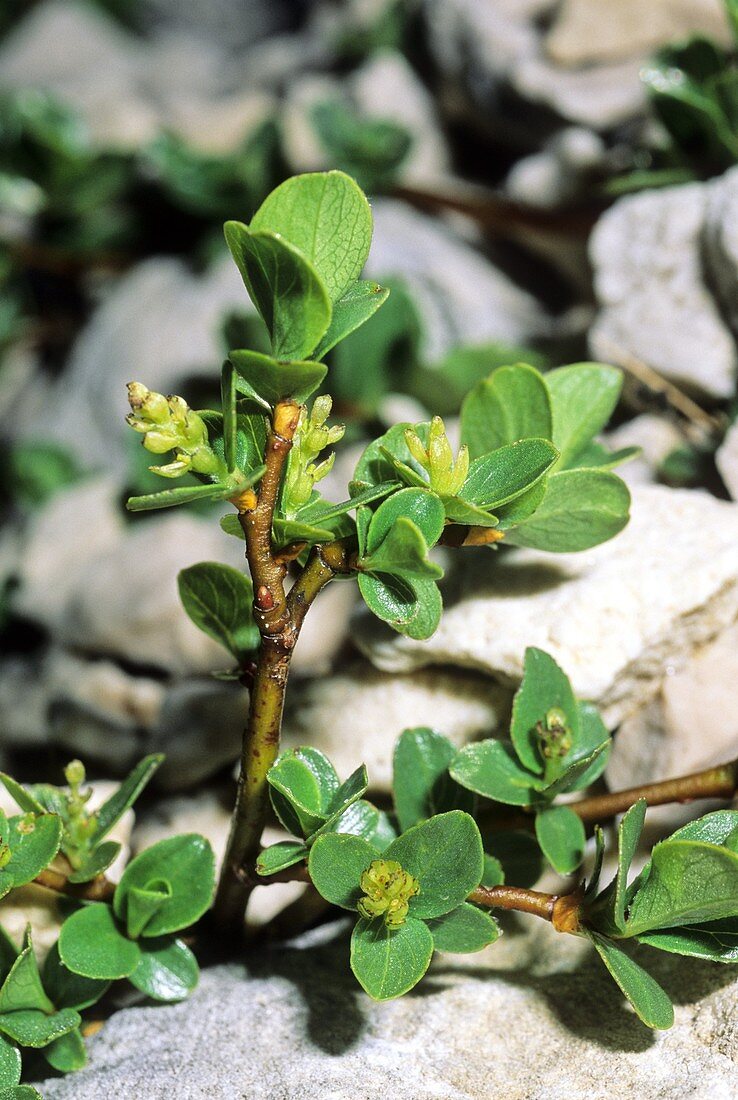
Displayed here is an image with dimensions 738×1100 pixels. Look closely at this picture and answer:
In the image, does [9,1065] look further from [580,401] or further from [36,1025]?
[580,401]

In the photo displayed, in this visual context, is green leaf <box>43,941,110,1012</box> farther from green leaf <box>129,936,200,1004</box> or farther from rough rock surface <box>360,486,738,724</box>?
rough rock surface <box>360,486,738,724</box>

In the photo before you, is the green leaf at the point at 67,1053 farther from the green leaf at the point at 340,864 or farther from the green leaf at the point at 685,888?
the green leaf at the point at 685,888

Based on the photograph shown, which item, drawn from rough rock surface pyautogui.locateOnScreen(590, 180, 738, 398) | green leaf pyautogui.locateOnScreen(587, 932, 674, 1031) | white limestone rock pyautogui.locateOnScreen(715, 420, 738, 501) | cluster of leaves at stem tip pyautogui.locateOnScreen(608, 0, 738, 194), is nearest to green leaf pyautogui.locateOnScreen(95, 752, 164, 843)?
green leaf pyautogui.locateOnScreen(587, 932, 674, 1031)

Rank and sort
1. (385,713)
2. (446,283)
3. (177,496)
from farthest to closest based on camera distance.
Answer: (446,283) < (385,713) < (177,496)

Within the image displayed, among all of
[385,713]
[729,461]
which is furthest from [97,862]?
[729,461]

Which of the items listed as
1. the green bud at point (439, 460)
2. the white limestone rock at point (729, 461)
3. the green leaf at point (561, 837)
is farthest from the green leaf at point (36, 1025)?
the white limestone rock at point (729, 461)

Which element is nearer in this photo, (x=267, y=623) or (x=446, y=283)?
(x=267, y=623)

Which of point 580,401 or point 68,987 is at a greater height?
point 580,401
